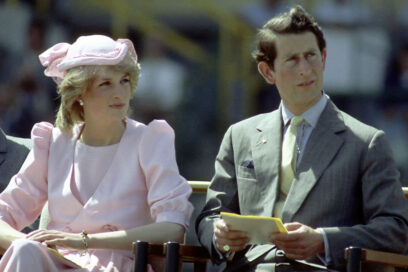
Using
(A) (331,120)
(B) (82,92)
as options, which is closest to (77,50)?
(B) (82,92)

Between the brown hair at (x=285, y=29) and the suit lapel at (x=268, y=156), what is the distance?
0.83 feet

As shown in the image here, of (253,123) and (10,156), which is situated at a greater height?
(253,123)

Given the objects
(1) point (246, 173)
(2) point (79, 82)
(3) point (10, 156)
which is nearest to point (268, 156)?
(1) point (246, 173)

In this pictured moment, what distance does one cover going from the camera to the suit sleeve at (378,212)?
379cm

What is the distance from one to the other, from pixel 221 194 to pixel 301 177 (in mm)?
366

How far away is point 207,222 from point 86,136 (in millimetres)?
653

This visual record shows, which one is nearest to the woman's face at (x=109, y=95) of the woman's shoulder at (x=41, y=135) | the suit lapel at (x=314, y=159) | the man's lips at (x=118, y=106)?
the man's lips at (x=118, y=106)

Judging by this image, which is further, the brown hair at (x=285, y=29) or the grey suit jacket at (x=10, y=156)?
the grey suit jacket at (x=10, y=156)

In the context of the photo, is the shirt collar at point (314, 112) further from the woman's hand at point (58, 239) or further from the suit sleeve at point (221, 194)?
the woman's hand at point (58, 239)

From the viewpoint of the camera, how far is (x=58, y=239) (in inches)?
155

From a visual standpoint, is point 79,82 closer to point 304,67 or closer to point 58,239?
point 58,239

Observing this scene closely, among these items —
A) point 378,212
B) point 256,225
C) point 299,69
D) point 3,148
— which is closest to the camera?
point 256,225

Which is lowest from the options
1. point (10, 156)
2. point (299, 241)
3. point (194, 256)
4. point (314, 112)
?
point (194, 256)

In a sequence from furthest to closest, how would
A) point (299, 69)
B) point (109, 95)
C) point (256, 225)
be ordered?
1. point (109, 95)
2. point (299, 69)
3. point (256, 225)
